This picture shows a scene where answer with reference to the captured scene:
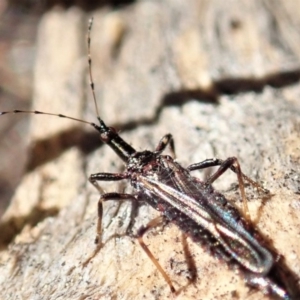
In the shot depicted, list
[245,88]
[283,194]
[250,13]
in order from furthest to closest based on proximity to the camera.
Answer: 1. [250,13]
2. [245,88]
3. [283,194]

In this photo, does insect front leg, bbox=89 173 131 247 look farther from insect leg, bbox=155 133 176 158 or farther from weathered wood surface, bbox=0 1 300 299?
insect leg, bbox=155 133 176 158

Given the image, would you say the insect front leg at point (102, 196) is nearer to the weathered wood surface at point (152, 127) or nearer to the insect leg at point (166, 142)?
the weathered wood surface at point (152, 127)

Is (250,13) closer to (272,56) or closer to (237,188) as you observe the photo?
(272,56)

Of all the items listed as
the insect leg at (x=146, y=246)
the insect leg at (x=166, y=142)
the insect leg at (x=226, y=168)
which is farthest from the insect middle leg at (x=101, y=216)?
the insect leg at (x=226, y=168)

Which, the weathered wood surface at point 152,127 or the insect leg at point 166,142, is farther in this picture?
the insect leg at point 166,142

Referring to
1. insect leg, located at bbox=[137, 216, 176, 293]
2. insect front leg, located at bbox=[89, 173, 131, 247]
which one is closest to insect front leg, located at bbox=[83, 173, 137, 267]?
insect front leg, located at bbox=[89, 173, 131, 247]

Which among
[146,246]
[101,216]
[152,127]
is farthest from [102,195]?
[152,127]

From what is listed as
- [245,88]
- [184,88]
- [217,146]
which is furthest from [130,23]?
[217,146]
